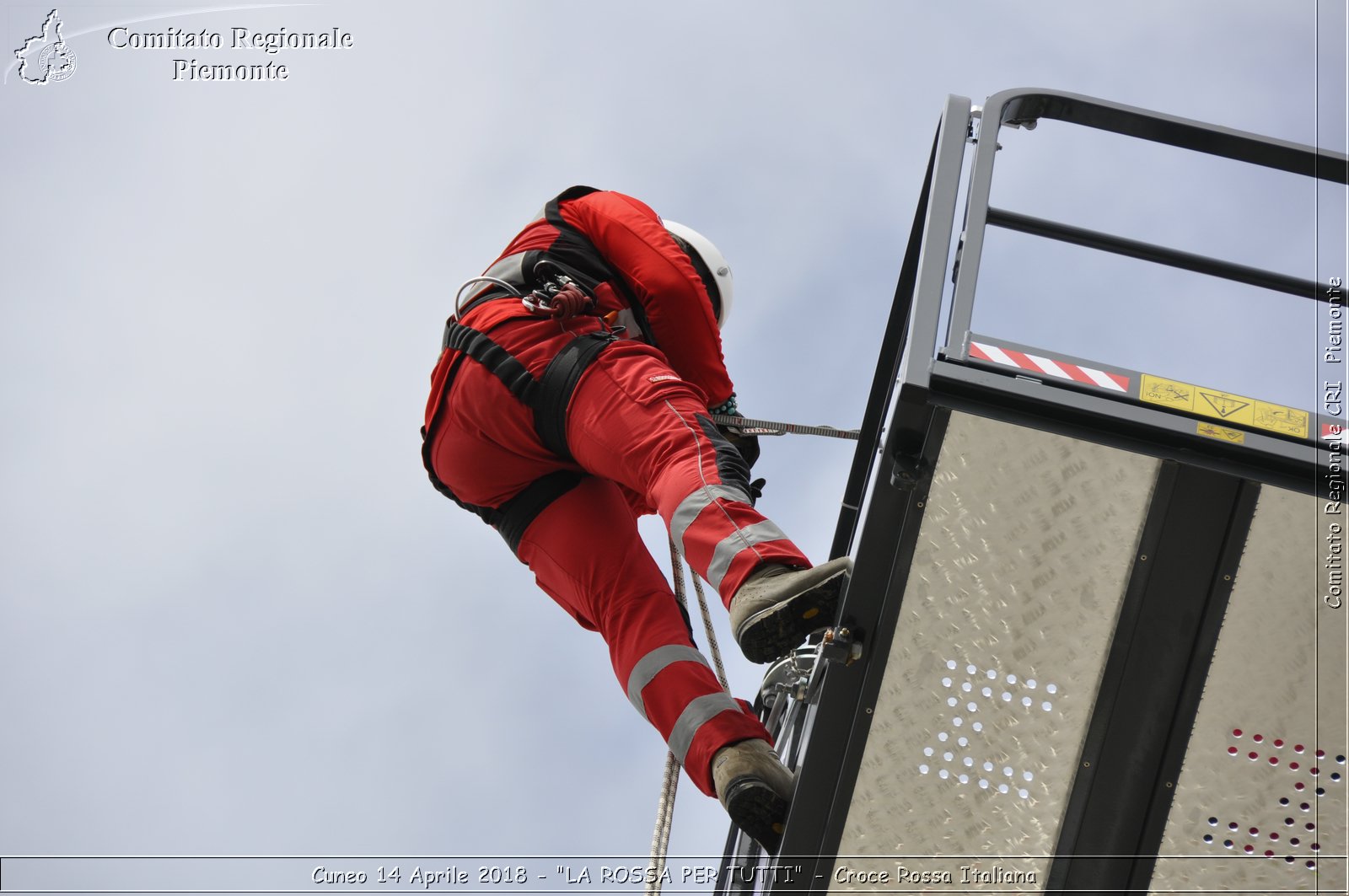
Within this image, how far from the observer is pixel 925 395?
7.90ft

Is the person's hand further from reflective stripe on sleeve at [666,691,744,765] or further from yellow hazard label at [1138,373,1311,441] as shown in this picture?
yellow hazard label at [1138,373,1311,441]

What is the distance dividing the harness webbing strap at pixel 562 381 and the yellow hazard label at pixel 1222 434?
5.07 ft

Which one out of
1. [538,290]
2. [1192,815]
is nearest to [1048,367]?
[1192,815]

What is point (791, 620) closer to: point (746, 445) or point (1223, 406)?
point (1223, 406)

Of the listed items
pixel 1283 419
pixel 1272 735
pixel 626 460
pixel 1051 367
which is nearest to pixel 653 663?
pixel 626 460

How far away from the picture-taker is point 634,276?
3.85m

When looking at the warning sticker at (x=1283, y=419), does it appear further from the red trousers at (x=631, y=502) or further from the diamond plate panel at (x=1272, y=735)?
the red trousers at (x=631, y=502)

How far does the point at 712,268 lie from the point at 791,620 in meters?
2.31

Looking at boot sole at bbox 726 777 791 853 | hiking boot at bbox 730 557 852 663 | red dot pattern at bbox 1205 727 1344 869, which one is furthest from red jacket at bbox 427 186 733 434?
red dot pattern at bbox 1205 727 1344 869

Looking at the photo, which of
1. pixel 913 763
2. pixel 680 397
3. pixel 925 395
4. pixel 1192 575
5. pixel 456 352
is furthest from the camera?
pixel 456 352

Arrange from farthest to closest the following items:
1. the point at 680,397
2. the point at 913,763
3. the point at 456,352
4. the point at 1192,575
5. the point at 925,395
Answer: the point at 456,352
the point at 680,397
the point at 913,763
the point at 1192,575
the point at 925,395

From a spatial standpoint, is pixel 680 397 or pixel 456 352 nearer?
pixel 680 397

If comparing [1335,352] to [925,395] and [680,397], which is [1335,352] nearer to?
[925,395]

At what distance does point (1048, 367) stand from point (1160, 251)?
0.52m
